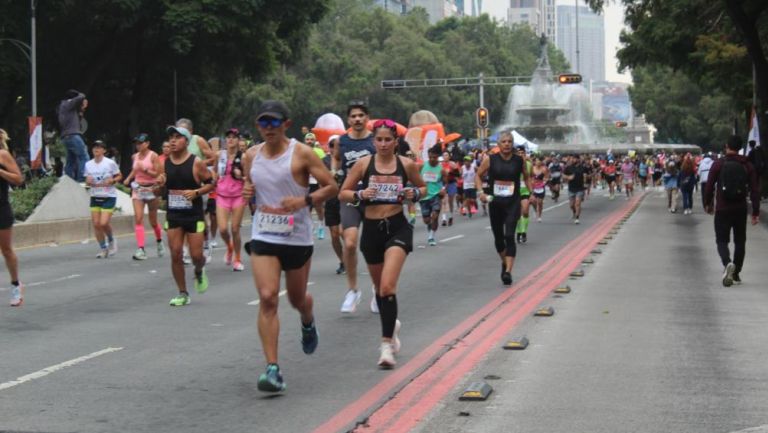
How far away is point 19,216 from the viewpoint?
22.6m

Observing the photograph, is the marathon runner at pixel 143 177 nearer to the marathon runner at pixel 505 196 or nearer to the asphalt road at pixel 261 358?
the asphalt road at pixel 261 358

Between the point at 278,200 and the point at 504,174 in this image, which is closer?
the point at 278,200

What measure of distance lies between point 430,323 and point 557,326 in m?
1.16

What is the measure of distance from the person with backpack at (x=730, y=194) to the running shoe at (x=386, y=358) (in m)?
7.40

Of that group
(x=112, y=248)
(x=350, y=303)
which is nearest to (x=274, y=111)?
(x=350, y=303)

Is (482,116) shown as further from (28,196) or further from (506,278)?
(506,278)

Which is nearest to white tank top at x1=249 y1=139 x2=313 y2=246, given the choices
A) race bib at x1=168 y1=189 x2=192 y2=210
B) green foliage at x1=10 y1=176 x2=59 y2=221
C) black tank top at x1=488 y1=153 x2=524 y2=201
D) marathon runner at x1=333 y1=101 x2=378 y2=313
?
marathon runner at x1=333 y1=101 x2=378 y2=313

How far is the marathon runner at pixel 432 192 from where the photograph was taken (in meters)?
21.0

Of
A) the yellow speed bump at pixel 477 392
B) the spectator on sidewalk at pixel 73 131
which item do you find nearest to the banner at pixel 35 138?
the spectator on sidewalk at pixel 73 131

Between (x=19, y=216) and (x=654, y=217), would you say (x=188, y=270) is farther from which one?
(x=654, y=217)

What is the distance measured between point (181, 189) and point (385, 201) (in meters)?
3.98

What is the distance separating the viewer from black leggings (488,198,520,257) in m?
15.0

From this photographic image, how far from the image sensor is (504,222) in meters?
15.1

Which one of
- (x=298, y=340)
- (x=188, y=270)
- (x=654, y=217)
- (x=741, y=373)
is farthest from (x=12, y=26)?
(x=741, y=373)
